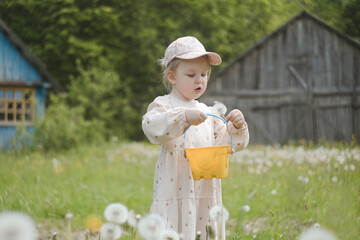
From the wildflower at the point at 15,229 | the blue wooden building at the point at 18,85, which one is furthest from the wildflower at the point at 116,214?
the blue wooden building at the point at 18,85

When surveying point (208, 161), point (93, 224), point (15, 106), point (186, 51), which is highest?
point (15, 106)

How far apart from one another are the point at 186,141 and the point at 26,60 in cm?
958

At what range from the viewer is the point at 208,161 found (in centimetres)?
198

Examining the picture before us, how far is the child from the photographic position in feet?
7.22

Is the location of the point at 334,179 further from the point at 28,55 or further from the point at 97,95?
the point at 97,95

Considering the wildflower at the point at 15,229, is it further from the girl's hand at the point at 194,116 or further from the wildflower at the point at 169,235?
the girl's hand at the point at 194,116

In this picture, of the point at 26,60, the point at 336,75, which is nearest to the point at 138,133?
the point at 26,60

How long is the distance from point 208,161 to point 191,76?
590mm

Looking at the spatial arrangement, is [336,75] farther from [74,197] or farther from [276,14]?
[276,14]

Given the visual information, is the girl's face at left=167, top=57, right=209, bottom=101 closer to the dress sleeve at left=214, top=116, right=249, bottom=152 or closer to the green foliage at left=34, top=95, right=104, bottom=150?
the dress sleeve at left=214, top=116, right=249, bottom=152

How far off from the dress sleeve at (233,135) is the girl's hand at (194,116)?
424mm

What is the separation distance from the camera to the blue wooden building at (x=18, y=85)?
843 centimetres

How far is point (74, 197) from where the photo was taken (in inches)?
165

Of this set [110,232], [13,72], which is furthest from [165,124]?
[13,72]
